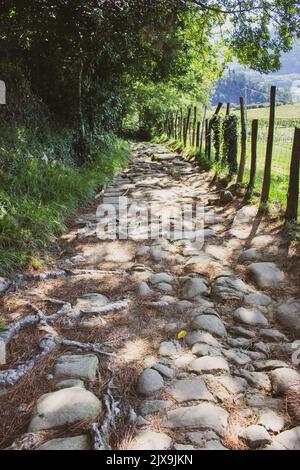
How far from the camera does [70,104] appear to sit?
360 inches

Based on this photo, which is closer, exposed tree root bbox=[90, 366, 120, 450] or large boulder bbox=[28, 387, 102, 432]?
exposed tree root bbox=[90, 366, 120, 450]

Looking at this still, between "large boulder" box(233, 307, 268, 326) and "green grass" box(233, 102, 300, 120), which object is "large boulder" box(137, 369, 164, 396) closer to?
"large boulder" box(233, 307, 268, 326)

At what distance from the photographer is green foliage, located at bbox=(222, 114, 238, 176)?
8484mm

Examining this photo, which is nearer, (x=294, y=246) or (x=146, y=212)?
(x=294, y=246)

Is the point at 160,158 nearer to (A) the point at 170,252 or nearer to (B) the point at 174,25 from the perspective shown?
(B) the point at 174,25

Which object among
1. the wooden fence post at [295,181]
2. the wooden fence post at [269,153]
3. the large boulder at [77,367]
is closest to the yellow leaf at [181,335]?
the large boulder at [77,367]

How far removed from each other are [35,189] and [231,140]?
187 inches

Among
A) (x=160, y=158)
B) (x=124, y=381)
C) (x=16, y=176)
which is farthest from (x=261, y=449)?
(x=160, y=158)

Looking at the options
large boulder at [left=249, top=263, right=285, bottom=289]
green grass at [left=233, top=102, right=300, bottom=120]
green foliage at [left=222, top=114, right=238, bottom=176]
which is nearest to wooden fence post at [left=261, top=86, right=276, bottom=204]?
large boulder at [left=249, top=263, right=285, bottom=289]

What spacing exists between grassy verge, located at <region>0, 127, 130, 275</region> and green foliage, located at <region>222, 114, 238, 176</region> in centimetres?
293

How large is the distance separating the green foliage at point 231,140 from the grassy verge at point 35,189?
9.62 feet

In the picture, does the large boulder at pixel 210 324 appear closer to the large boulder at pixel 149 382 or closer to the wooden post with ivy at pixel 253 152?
the large boulder at pixel 149 382

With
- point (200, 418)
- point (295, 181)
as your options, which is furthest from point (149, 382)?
point (295, 181)

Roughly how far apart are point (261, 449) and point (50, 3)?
847 cm
